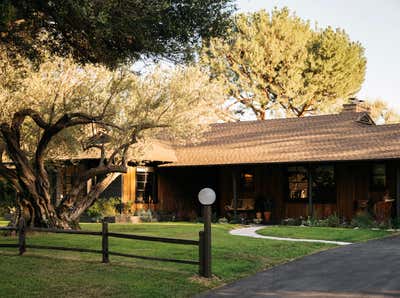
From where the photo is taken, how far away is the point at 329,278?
13109 millimetres

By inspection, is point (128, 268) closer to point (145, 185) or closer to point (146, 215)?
point (146, 215)

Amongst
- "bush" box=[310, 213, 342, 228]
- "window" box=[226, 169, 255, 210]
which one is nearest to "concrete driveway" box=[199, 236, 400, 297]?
"bush" box=[310, 213, 342, 228]

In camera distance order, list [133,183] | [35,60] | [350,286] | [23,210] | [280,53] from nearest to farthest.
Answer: [350,286]
[35,60]
[23,210]
[133,183]
[280,53]

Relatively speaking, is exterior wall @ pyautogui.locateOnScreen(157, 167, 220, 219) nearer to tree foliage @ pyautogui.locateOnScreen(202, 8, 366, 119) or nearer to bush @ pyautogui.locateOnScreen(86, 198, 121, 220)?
bush @ pyautogui.locateOnScreen(86, 198, 121, 220)

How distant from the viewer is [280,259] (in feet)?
52.6

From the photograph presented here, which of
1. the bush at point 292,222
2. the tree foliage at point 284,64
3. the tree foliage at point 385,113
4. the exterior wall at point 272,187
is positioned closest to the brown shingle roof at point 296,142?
the exterior wall at point 272,187

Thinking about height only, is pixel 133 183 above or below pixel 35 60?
below

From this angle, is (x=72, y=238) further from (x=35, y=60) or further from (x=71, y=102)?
(x=35, y=60)

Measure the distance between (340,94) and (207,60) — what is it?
1074cm

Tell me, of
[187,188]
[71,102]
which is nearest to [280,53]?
[187,188]

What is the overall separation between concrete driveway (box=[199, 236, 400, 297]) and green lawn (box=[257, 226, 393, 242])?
3962 millimetres

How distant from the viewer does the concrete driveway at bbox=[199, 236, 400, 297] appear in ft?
38.6

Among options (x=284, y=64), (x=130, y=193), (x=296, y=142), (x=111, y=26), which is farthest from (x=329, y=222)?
(x=284, y=64)

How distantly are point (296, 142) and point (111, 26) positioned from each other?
18.4 metres
